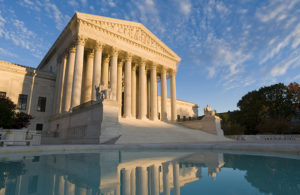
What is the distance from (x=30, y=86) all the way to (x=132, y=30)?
20006 mm

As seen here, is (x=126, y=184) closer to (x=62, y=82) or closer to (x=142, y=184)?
(x=142, y=184)

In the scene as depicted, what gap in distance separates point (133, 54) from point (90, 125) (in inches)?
678

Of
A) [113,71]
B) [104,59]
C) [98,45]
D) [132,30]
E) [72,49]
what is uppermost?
[132,30]

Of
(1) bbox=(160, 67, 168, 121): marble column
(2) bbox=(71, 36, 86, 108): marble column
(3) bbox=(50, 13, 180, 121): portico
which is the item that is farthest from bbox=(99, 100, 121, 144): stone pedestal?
(1) bbox=(160, 67, 168, 121): marble column

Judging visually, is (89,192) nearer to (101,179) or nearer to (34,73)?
(101,179)

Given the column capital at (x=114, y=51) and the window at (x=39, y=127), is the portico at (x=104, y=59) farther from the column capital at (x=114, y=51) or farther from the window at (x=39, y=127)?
the window at (x=39, y=127)

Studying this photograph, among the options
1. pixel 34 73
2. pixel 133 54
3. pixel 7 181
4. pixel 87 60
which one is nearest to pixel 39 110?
pixel 34 73

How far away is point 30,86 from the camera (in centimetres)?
2995

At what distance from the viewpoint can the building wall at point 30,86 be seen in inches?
1103

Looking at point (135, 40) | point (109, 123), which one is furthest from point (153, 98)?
point (109, 123)

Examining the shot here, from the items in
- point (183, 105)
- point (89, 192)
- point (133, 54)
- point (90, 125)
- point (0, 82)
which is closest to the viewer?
point (89, 192)

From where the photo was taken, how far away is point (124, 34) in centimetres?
3091

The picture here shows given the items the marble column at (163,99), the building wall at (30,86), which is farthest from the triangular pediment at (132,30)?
the building wall at (30,86)

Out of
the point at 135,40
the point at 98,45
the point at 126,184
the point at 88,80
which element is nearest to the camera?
the point at 126,184
